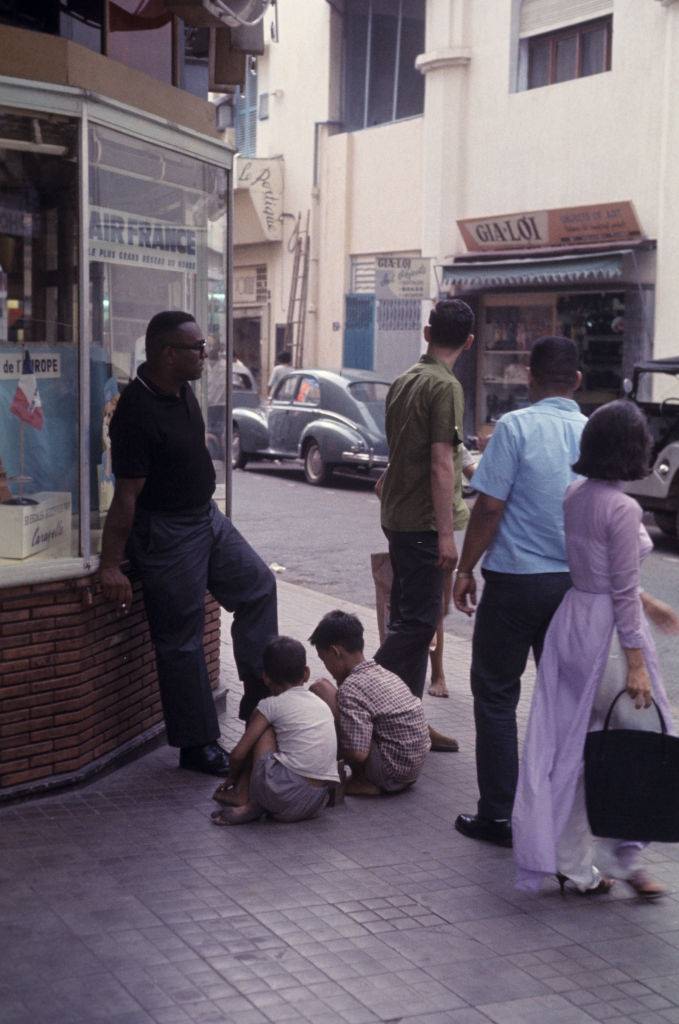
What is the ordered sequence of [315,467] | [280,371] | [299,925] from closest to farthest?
[299,925], [315,467], [280,371]

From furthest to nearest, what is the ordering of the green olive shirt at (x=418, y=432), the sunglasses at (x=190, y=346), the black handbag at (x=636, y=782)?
the green olive shirt at (x=418, y=432) → the sunglasses at (x=190, y=346) → the black handbag at (x=636, y=782)

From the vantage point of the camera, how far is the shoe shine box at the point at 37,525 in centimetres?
591

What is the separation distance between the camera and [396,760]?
238 inches

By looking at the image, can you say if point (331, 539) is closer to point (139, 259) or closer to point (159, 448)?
point (139, 259)

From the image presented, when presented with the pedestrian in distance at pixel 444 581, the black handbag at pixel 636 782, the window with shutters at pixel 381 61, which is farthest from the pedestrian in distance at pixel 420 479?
the window with shutters at pixel 381 61

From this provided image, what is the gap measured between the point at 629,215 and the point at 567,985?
17.7m

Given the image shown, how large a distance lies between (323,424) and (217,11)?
13.7m

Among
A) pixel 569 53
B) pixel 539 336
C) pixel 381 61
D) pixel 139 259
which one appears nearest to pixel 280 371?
pixel 539 336

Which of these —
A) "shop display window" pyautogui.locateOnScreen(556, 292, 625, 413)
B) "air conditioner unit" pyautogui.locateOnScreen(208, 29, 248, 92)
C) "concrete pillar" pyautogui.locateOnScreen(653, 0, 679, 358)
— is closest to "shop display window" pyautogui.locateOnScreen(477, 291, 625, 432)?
"shop display window" pyautogui.locateOnScreen(556, 292, 625, 413)

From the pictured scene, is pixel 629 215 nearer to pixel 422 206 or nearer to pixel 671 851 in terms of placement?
pixel 422 206

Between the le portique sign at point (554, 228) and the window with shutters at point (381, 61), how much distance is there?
4.01 meters

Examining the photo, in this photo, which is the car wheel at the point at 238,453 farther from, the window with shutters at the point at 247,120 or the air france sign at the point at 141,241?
the air france sign at the point at 141,241

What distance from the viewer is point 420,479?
21.3 ft

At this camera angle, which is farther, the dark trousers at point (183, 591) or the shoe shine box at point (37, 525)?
the dark trousers at point (183, 591)
